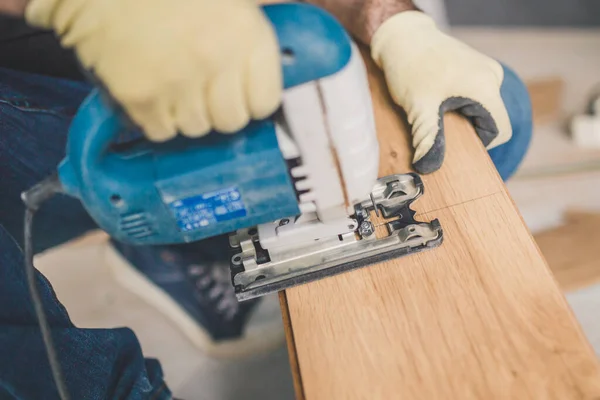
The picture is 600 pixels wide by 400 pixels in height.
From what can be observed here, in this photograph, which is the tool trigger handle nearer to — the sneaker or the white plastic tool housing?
the white plastic tool housing

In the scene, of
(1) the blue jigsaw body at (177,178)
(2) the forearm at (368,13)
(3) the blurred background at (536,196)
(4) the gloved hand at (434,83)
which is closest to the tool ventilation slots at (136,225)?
(1) the blue jigsaw body at (177,178)

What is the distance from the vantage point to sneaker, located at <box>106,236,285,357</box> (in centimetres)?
117

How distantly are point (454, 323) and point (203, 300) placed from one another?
79 cm

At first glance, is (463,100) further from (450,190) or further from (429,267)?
(429,267)

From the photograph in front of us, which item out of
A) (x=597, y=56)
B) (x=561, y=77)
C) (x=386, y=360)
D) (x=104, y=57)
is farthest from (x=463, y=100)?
(x=597, y=56)

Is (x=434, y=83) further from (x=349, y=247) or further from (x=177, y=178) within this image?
(x=177, y=178)

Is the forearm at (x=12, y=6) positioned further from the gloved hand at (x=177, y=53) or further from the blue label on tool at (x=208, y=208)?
the blue label on tool at (x=208, y=208)

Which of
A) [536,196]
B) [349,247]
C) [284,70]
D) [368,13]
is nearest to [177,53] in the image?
[284,70]

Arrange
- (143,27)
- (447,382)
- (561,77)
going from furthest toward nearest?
(561,77)
(447,382)
(143,27)

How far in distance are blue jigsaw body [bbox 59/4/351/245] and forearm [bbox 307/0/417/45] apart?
1.18 feet

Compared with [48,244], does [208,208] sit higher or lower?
higher

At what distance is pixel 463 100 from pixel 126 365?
59 cm

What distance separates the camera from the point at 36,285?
542 millimetres

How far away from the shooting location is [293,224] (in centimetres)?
61
